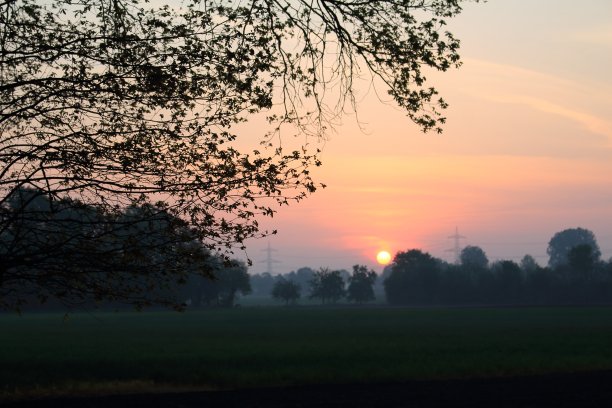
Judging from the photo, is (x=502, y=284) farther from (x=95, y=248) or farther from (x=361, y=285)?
(x=95, y=248)

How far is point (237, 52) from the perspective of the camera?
15.5m

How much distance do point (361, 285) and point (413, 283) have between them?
992 inches

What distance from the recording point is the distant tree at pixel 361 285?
18912 cm

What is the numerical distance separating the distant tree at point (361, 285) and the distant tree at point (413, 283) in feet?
39.6

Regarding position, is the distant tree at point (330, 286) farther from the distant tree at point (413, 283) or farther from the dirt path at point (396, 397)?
the dirt path at point (396, 397)

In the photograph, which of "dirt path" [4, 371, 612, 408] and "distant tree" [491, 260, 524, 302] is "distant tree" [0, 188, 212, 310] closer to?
"dirt path" [4, 371, 612, 408]

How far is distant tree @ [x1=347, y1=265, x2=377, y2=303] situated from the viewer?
18912 cm

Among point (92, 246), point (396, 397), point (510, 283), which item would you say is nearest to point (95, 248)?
point (92, 246)

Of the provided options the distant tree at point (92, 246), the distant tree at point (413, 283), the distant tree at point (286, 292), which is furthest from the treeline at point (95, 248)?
the distant tree at point (286, 292)

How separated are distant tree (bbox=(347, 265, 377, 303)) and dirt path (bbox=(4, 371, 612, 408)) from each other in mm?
163718

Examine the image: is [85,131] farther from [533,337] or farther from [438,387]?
[533,337]

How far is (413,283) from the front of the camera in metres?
167

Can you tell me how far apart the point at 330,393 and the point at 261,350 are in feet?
76.8

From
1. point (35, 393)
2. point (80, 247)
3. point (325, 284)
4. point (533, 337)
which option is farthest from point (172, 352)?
point (325, 284)
